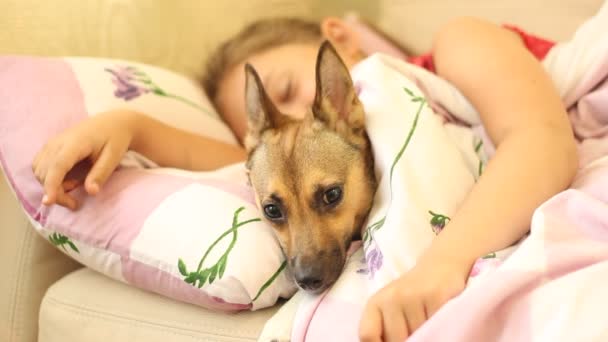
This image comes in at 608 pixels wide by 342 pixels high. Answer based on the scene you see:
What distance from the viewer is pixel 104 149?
3.49 feet

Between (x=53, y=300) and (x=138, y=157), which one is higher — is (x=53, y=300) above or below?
below

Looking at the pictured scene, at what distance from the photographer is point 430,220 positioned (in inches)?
34.7

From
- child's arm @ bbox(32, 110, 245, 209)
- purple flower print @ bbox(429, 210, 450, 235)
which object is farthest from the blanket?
child's arm @ bbox(32, 110, 245, 209)

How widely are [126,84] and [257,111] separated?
407 mm

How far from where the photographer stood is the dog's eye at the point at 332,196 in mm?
943

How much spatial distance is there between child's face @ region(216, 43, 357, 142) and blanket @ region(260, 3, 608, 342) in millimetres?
278

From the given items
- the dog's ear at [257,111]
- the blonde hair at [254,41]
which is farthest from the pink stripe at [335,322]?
the blonde hair at [254,41]

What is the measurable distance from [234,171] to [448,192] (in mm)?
427

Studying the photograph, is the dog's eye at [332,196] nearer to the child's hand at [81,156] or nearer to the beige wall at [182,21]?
the child's hand at [81,156]

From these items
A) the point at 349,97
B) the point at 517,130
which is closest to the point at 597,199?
the point at 517,130

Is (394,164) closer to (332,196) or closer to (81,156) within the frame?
(332,196)

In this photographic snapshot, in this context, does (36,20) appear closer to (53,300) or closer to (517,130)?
(53,300)

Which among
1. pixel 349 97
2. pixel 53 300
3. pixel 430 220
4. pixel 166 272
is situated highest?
pixel 349 97

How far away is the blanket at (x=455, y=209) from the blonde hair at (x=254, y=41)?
485 mm
